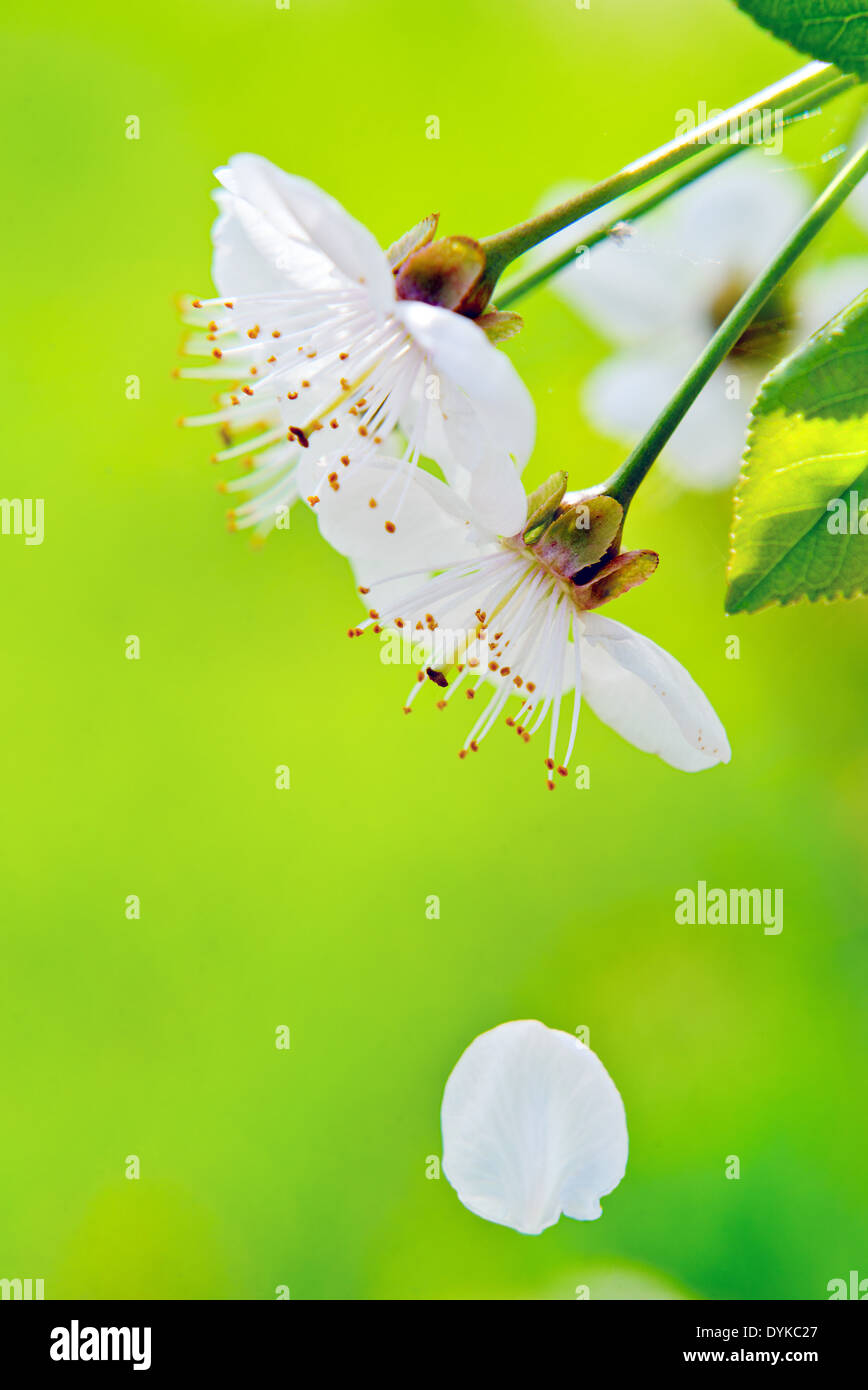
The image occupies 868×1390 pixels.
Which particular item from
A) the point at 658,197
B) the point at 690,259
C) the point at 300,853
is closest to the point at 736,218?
the point at 690,259

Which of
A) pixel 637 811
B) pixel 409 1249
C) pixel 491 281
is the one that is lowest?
pixel 409 1249

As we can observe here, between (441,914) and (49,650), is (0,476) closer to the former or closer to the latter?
(49,650)

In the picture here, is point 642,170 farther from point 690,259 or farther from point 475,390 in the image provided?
point 690,259

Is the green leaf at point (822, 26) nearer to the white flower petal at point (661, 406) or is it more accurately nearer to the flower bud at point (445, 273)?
the flower bud at point (445, 273)
